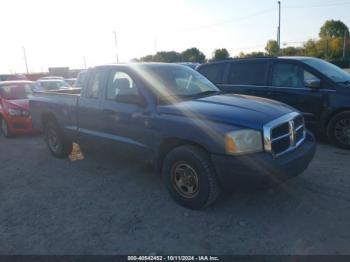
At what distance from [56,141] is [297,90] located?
4.98m

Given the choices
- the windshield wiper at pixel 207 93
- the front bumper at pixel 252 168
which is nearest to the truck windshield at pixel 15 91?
the windshield wiper at pixel 207 93

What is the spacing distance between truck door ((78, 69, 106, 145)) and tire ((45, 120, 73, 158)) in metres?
0.95

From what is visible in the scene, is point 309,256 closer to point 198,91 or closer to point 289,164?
point 289,164

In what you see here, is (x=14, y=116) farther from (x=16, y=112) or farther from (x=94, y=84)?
(x=94, y=84)

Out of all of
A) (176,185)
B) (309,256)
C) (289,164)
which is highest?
(289,164)

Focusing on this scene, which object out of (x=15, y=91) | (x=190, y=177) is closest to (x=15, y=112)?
(x=15, y=91)

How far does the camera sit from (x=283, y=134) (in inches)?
147

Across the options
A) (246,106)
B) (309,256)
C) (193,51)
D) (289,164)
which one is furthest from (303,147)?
(193,51)

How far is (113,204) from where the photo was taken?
4.22m

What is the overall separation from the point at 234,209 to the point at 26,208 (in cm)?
272

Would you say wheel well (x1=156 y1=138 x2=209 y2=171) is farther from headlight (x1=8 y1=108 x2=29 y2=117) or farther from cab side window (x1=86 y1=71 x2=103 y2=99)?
headlight (x1=8 y1=108 x2=29 y2=117)

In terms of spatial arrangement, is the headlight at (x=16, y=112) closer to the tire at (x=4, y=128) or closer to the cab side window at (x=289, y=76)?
the tire at (x=4, y=128)

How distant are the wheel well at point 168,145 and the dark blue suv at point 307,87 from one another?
351 cm

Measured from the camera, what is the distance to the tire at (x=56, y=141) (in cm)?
629
